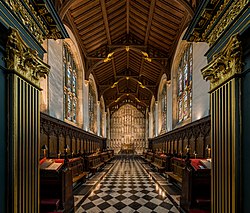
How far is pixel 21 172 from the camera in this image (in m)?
2.79

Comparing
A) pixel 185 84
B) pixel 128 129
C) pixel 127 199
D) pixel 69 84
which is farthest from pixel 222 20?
pixel 128 129

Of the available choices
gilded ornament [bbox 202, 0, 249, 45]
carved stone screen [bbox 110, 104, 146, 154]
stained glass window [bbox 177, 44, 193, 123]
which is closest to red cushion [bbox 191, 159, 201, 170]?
gilded ornament [bbox 202, 0, 249, 45]

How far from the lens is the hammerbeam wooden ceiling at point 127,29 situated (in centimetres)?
882

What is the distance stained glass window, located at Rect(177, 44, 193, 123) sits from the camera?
31.2ft

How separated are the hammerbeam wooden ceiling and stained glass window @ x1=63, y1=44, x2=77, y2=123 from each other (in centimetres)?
130

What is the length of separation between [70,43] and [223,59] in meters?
9.16

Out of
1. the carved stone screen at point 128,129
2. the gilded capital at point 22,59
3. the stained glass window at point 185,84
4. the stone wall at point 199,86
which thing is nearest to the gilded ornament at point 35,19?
the gilded capital at point 22,59

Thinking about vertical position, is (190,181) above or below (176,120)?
below

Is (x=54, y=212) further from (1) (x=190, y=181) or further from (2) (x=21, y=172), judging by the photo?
(1) (x=190, y=181)

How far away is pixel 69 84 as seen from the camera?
1077cm

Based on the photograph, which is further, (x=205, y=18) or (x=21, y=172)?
(x=205, y=18)

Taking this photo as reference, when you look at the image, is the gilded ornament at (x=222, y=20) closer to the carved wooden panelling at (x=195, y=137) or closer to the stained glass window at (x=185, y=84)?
the carved wooden panelling at (x=195, y=137)

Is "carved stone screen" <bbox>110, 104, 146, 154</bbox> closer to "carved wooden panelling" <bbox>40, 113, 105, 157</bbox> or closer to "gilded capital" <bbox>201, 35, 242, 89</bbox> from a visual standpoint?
"carved wooden panelling" <bbox>40, 113, 105, 157</bbox>

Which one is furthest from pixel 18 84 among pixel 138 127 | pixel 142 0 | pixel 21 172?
pixel 138 127
